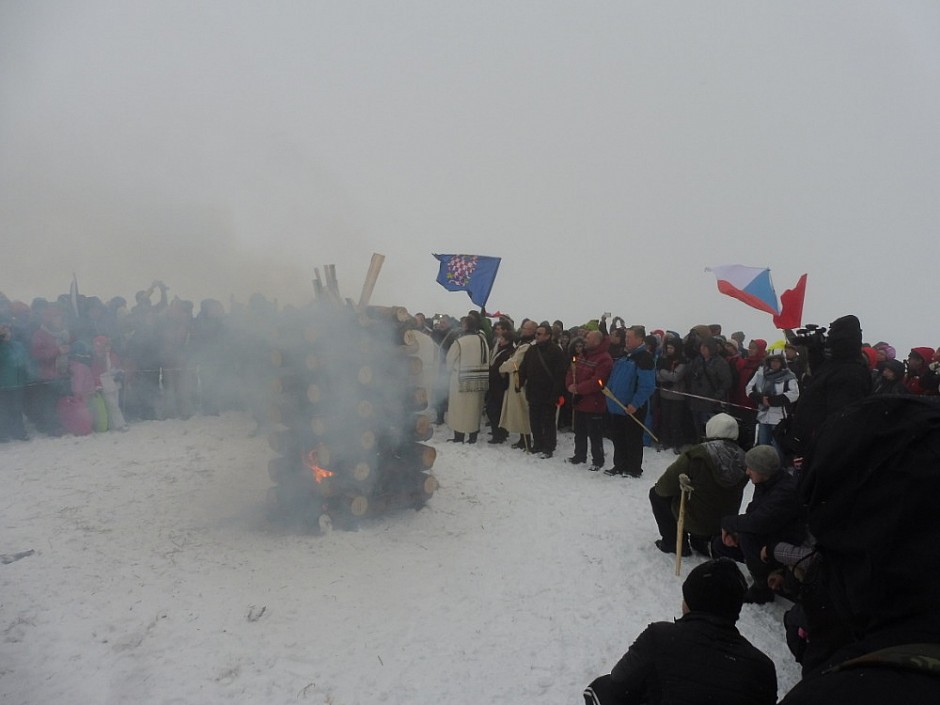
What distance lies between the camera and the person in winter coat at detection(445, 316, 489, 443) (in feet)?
35.2

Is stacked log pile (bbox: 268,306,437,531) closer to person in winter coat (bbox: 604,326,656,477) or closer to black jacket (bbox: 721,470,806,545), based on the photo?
person in winter coat (bbox: 604,326,656,477)

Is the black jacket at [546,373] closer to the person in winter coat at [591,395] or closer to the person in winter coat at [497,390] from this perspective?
the person in winter coat at [591,395]

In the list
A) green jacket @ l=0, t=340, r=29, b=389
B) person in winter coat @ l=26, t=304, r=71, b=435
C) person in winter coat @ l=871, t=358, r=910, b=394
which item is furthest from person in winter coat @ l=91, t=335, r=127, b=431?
person in winter coat @ l=871, t=358, r=910, b=394

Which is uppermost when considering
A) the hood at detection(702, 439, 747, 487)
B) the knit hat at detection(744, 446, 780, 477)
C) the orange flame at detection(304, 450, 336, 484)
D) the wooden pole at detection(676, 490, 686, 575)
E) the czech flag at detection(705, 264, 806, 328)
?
the czech flag at detection(705, 264, 806, 328)

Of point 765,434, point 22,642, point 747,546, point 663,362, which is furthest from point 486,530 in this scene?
point 663,362

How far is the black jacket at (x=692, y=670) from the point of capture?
217cm

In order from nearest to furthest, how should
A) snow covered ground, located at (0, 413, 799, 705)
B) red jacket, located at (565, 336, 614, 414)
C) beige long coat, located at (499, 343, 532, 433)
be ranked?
snow covered ground, located at (0, 413, 799, 705) → red jacket, located at (565, 336, 614, 414) → beige long coat, located at (499, 343, 532, 433)

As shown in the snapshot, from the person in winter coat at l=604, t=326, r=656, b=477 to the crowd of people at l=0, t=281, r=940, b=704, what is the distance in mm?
32

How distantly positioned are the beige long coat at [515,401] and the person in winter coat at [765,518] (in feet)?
18.5

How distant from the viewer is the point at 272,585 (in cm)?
521

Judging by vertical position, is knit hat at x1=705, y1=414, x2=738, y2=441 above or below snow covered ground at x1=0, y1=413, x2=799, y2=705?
above

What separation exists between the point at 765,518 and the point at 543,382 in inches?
217

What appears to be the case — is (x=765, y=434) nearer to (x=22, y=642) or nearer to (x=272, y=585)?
(x=272, y=585)

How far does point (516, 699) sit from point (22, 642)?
371 centimetres
